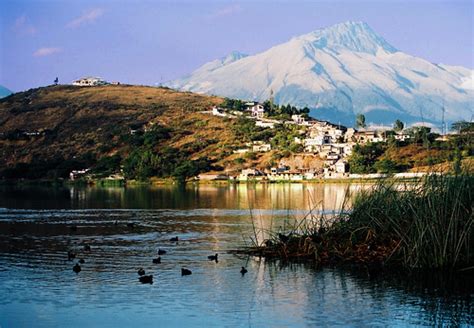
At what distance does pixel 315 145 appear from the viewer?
132 m

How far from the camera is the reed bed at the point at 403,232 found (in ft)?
79.4

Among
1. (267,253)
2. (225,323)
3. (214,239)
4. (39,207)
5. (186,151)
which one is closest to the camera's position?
(225,323)

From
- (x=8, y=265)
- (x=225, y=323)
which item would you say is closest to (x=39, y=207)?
(x=8, y=265)

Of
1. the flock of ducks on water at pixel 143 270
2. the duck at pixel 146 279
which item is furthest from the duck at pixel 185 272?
the duck at pixel 146 279

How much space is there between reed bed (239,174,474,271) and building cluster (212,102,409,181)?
88.1 m

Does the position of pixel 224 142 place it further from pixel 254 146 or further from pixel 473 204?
pixel 473 204

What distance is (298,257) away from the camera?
92.2 feet

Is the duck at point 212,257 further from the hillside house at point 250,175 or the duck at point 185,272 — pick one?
the hillside house at point 250,175

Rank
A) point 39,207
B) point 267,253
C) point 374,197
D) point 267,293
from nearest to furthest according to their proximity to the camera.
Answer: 1. point 267,293
2. point 374,197
3. point 267,253
4. point 39,207

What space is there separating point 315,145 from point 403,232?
354 feet

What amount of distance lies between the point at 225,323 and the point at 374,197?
9.64m

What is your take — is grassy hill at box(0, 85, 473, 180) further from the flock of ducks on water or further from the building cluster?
the flock of ducks on water

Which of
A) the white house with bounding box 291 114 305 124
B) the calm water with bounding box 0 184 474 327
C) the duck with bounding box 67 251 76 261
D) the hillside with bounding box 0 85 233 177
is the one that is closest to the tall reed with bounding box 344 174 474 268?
the calm water with bounding box 0 184 474 327

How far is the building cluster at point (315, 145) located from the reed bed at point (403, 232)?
88111 mm
